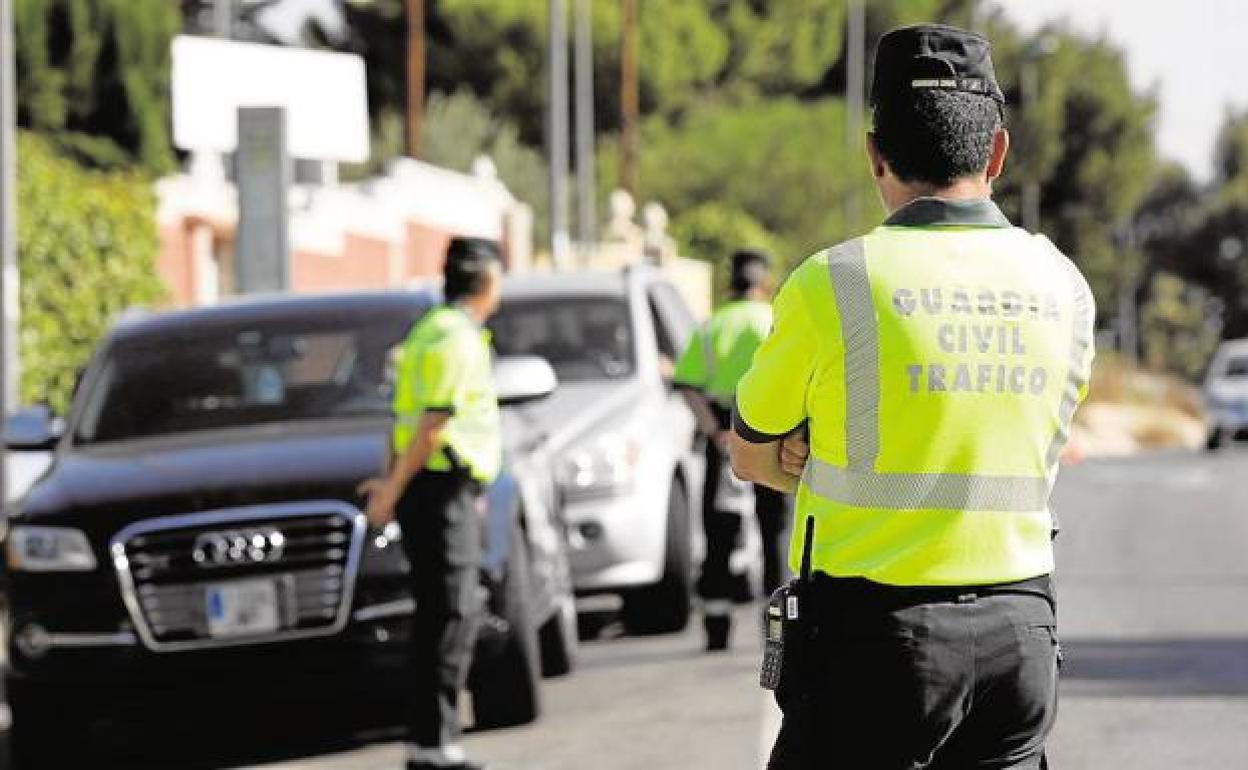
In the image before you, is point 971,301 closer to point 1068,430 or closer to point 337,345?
point 1068,430

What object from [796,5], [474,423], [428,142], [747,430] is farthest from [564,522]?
[796,5]

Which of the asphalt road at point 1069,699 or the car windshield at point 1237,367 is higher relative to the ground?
the asphalt road at point 1069,699

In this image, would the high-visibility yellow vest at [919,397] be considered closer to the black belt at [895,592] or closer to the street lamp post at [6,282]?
the black belt at [895,592]

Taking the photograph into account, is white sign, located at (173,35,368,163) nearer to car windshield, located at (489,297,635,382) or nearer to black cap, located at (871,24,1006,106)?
car windshield, located at (489,297,635,382)

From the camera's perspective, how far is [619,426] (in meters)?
13.2

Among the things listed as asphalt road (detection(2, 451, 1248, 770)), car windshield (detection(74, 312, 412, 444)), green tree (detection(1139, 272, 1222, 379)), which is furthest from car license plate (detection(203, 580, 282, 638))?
green tree (detection(1139, 272, 1222, 379))

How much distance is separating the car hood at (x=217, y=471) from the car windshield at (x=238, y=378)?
36 centimetres

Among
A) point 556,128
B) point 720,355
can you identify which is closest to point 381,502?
point 720,355

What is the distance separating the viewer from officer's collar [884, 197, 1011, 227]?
4520 millimetres

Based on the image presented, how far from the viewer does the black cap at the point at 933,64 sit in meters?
4.51

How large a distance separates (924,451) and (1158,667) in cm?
813

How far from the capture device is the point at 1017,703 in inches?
177

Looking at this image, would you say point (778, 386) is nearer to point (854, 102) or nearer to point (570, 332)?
point (570, 332)

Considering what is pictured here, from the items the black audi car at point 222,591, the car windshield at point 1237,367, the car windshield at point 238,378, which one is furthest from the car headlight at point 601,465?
the car windshield at point 1237,367
